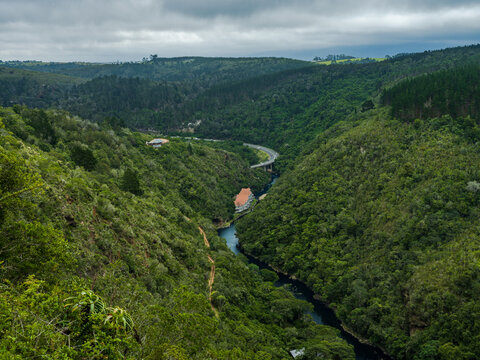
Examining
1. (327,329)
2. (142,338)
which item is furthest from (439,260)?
(142,338)

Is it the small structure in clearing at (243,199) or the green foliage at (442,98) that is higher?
the green foliage at (442,98)

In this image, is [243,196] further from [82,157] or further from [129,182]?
[82,157]

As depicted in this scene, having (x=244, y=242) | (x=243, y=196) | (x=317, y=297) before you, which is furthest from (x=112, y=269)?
(x=243, y=196)

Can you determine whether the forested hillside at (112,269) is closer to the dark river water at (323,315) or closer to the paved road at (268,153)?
the dark river water at (323,315)

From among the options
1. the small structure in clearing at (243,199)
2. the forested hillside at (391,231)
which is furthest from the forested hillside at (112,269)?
the small structure in clearing at (243,199)

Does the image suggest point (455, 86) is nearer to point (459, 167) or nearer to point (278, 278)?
point (459, 167)

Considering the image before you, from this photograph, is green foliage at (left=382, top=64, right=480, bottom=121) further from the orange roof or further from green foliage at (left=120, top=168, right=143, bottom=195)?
green foliage at (left=120, top=168, right=143, bottom=195)
